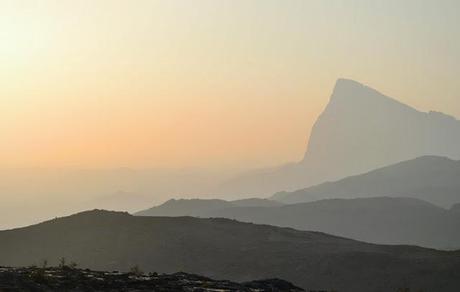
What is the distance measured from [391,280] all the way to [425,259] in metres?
4.81

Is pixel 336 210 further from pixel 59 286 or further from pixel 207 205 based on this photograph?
pixel 59 286

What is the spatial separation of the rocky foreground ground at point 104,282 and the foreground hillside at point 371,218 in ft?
277

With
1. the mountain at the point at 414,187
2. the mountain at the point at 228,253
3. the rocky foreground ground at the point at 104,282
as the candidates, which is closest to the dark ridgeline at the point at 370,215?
the mountain at the point at 414,187

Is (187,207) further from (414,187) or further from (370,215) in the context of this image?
(414,187)

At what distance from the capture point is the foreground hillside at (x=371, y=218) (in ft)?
341

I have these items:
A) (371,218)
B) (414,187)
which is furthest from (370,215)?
(414,187)

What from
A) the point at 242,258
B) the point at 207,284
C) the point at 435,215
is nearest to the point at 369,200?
the point at 435,215

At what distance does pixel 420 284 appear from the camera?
38.8 metres

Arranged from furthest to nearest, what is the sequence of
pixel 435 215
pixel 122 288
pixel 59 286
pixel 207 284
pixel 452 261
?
pixel 435 215 → pixel 452 261 → pixel 207 284 → pixel 122 288 → pixel 59 286

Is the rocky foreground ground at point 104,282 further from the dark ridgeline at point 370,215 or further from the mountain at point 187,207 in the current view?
the mountain at point 187,207

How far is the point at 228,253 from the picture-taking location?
50.3 metres

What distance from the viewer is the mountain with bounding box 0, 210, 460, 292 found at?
41.5 m

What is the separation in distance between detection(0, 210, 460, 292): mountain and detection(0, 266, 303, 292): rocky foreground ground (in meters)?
21.2

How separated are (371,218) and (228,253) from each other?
71778 mm
